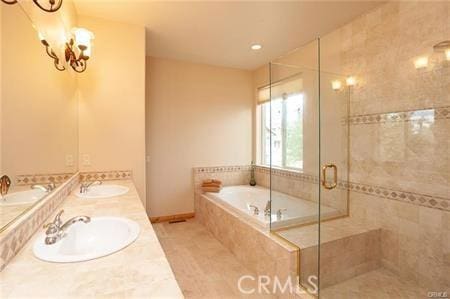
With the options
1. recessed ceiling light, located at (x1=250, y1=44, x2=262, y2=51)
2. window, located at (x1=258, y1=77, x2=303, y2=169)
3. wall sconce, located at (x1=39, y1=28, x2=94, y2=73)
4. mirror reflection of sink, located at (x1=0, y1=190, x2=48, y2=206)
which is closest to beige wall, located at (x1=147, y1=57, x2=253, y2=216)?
recessed ceiling light, located at (x1=250, y1=44, x2=262, y2=51)

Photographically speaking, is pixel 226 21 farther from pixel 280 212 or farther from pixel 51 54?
pixel 280 212

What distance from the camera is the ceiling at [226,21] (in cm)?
233

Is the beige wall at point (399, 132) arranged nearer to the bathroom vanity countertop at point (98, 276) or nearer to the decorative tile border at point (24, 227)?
the bathroom vanity countertop at point (98, 276)

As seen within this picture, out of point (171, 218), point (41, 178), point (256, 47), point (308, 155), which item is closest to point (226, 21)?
point (256, 47)

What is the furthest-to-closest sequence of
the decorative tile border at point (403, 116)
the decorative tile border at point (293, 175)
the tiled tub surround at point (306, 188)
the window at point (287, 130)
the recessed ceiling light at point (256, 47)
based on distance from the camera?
the recessed ceiling light at point (256, 47), the window at point (287, 130), the decorative tile border at point (293, 175), the tiled tub surround at point (306, 188), the decorative tile border at point (403, 116)

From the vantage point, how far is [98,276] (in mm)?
807

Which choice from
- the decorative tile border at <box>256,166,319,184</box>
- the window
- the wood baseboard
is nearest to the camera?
the decorative tile border at <box>256,166,319,184</box>


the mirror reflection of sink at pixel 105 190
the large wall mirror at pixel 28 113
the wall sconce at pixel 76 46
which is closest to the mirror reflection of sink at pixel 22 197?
the large wall mirror at pixel 28 113

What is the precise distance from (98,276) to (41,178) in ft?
A: 3.23

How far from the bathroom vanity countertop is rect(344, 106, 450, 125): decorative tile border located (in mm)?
2345

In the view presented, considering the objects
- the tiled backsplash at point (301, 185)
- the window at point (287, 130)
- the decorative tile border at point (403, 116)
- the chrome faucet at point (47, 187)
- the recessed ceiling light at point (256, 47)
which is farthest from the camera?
the recessed ceiling light at point (256, 47)

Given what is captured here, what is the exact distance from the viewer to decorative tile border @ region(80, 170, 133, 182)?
2.54m

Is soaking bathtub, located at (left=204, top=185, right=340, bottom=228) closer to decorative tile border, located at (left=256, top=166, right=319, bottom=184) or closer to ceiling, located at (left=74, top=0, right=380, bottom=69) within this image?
decorative tile border, located at (left=256, top=166, right=319, bottom=184)

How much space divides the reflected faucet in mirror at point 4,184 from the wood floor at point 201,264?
1.58 m
